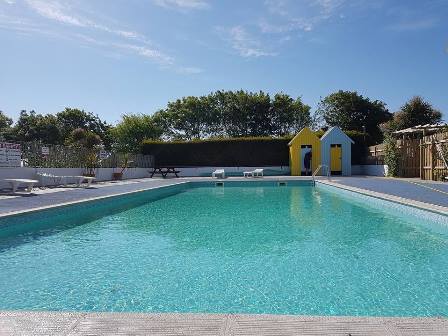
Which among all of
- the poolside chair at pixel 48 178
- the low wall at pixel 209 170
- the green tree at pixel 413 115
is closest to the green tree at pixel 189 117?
the low wall at pixel 209 170

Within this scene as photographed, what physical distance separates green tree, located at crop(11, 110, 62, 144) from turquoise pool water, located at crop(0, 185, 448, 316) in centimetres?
3930

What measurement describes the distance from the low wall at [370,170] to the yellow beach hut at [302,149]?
3.31 meters

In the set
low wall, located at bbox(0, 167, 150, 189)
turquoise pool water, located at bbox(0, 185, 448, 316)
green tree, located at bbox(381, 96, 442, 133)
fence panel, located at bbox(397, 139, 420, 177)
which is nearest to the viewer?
turquoise pool water, located at bbox(0, 185, 448, 316)

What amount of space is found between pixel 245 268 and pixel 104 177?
17463 millimetres

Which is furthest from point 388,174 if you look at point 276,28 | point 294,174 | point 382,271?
point 382,271

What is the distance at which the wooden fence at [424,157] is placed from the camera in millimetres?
16031

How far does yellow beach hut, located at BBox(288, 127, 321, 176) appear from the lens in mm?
24000

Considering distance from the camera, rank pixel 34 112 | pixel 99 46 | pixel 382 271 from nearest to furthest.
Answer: pixel 382 271 → pixel 99 46 → pixel 34 112

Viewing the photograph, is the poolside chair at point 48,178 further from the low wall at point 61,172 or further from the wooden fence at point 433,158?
the wooden fence at point 433,158

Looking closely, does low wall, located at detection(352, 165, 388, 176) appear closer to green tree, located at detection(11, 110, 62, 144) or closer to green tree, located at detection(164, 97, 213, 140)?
green tree, located at detection(164, 97, 213, 140)

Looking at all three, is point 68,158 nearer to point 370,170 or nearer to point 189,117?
point 370,170

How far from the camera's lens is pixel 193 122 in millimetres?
39500

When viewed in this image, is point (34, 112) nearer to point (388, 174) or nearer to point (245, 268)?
point (388, 174)

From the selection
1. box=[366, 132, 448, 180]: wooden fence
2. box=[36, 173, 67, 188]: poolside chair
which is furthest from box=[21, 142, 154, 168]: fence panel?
box=[366, 132, 448, 180]: wooden fence
